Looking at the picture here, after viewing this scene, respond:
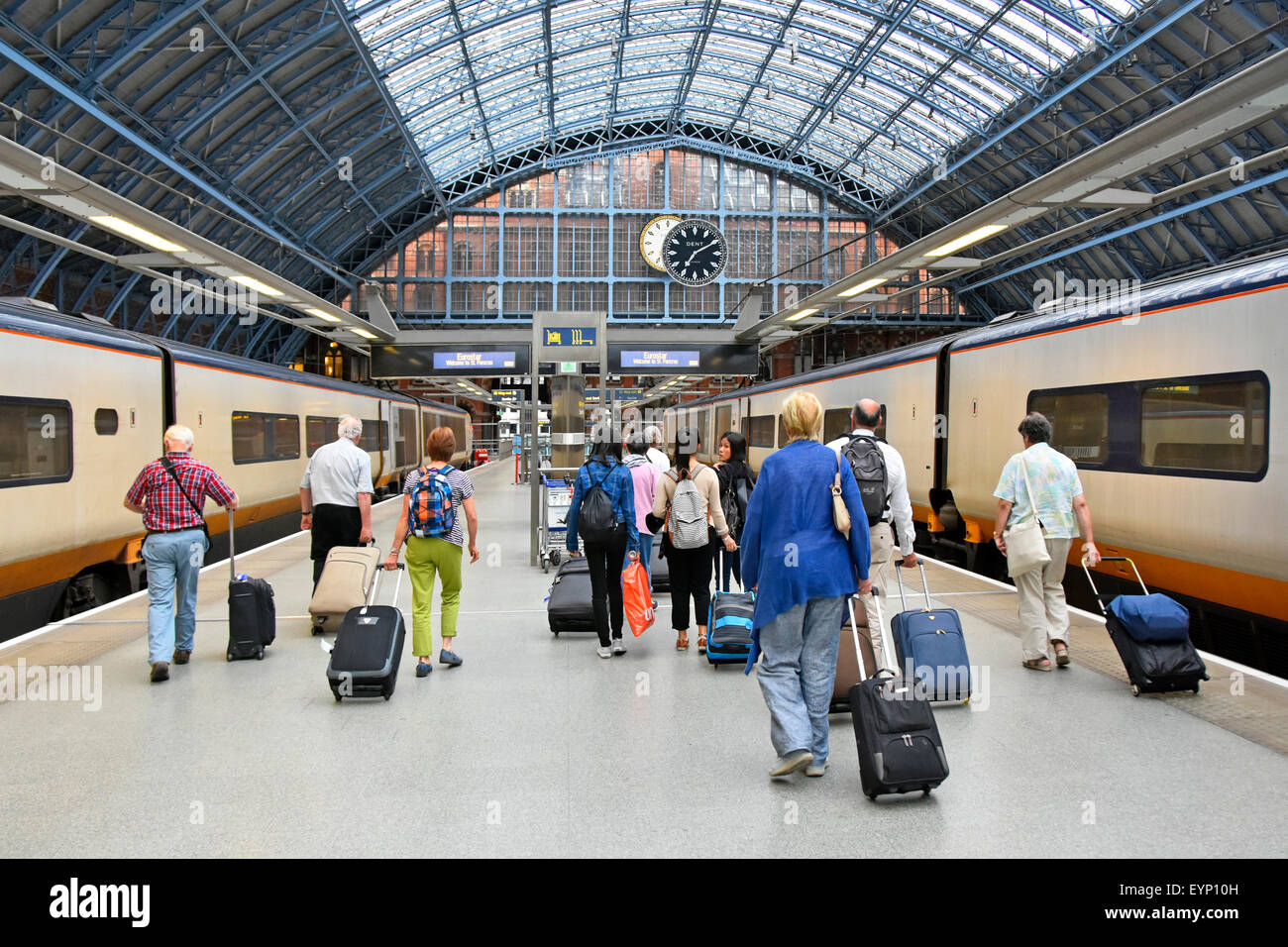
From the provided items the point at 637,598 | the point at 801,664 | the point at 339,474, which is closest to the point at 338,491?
the point at 339,474

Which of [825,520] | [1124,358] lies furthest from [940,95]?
[825,520]

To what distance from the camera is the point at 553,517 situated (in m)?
12.2

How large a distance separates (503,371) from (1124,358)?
12796mm

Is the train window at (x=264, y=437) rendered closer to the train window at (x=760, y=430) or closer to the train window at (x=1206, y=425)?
the train window at (x=760, y=430)

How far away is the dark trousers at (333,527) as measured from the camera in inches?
315

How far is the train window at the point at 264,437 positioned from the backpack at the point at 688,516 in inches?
374

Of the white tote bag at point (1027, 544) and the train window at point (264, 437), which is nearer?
the white tote bag at point (1027, 544)

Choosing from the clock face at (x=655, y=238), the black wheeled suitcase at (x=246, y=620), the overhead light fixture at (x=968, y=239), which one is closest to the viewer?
the black wheeled suitcase at (x=246, y=620)

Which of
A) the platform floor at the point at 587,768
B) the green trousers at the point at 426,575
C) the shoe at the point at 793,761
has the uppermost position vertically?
the green trousers at the point at 426,575

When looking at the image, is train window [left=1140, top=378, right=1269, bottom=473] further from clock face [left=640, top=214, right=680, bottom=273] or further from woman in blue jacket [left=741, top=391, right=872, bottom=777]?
clock face [left=640, top=214, right=680, bottom=273]

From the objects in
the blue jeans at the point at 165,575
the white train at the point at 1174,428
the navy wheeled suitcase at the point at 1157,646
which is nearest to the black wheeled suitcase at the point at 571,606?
the blue jeans at the point at 165,575

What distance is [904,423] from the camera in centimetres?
1455

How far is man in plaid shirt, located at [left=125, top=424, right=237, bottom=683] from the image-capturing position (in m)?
6.41

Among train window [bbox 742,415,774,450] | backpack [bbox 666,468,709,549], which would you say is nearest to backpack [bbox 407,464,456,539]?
backpack [bbox 666,468,709,549]
